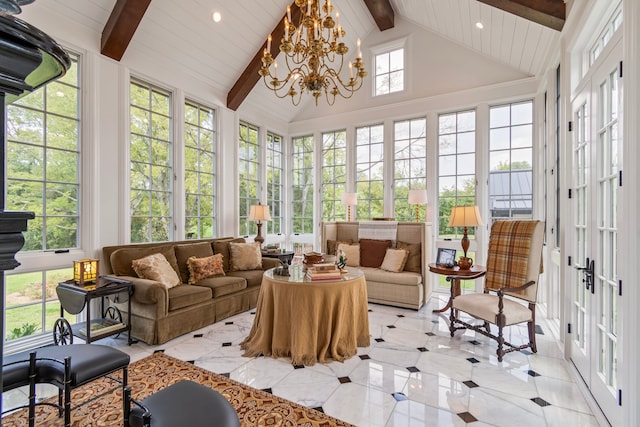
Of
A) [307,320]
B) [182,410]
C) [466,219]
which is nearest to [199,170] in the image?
[307,320]

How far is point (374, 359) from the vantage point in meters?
3.01

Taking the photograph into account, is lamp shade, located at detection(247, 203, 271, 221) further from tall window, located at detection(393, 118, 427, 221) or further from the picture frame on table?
the picture frame on table

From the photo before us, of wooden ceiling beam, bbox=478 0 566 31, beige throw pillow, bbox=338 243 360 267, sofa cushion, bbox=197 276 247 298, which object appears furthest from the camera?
beige throw pillow, bbox=338 243 360 267

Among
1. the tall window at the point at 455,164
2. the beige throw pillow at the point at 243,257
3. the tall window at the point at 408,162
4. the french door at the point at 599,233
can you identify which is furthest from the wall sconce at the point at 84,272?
the tall window at the point at 455,164

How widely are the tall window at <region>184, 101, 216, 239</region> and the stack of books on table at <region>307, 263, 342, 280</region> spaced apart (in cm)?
272

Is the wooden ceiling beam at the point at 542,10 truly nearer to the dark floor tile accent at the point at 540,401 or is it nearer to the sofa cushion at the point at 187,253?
the dark floor tile accent at the point at 540,401

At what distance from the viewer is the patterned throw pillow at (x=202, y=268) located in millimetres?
4250

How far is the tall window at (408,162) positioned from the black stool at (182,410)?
16.1 ft

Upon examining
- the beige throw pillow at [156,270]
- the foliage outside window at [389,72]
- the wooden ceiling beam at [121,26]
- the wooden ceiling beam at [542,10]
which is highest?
the foliage outside window at [389,72]

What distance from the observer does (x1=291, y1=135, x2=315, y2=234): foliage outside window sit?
23.0 ft

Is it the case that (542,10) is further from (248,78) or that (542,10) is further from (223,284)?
(223,284)

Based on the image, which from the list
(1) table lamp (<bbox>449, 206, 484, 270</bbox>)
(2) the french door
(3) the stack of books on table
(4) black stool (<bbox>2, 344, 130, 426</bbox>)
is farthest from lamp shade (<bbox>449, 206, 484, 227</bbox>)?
(4) black stool (<bbox>2, 344, 130, 426</bbox>)

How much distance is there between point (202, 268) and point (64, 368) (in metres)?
2.48

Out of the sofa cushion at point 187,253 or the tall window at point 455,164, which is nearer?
the sofa cushion at point 187,253
